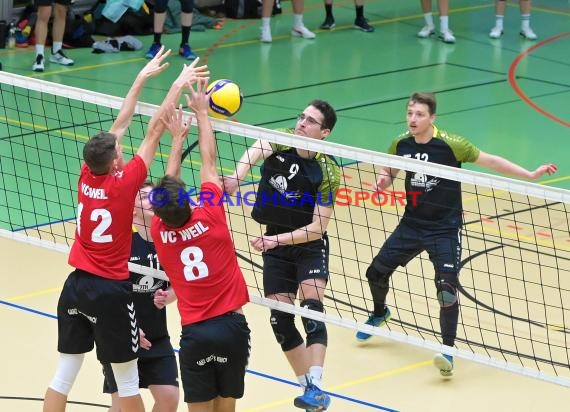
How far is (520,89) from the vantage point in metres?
17.4

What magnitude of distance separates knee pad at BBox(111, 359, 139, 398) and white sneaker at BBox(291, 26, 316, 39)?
43.5 feet

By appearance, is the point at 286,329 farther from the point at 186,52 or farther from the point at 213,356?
the point at 186,52

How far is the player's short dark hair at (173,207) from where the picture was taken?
6.74 m

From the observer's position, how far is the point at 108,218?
7.19 meters

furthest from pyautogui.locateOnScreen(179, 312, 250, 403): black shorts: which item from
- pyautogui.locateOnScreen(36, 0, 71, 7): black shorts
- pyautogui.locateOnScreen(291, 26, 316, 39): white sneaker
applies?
pyautogui.locateOnScreen(291, 26, 316, 39): white sneaker

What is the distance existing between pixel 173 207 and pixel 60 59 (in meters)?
11.5

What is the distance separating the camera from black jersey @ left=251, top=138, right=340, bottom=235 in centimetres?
830

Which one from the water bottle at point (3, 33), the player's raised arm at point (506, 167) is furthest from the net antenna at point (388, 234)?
the water bottle at point (3, 33)

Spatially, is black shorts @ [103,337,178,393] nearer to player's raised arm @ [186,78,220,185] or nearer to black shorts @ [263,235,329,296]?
black shorts @ [263,235,329,296]

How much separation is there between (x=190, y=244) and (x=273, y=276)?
154 cm

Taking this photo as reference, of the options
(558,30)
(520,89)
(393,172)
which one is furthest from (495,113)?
(393,172)

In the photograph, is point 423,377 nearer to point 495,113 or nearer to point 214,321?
point 214,321

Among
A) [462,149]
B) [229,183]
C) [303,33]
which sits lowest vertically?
[303,33]

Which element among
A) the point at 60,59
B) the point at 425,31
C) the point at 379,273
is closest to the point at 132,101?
the point at 379,273
